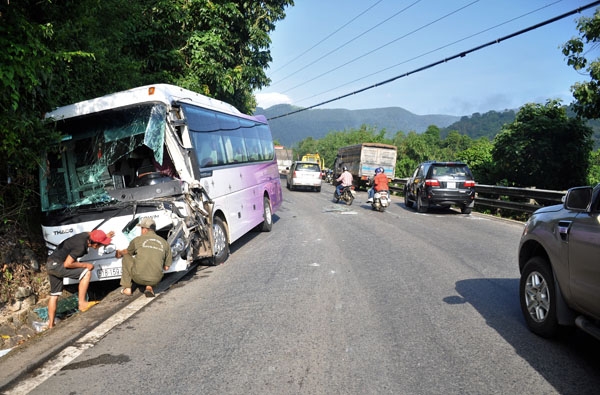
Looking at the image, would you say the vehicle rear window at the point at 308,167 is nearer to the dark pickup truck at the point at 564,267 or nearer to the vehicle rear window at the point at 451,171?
the vehicle rear window at the point at 451,171

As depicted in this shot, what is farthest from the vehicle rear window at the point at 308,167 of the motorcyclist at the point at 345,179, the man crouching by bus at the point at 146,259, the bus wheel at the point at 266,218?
the man crouching by bus at the point at 146,259

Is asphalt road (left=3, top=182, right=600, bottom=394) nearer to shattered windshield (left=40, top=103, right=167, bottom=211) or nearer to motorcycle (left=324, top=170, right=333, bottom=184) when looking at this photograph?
shattered windshield (left=40, top=103, right=167, bottom=211)

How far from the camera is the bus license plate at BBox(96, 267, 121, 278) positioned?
20.6 feet

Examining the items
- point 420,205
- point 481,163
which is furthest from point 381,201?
point 481,163

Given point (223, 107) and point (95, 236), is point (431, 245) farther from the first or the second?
point (95, 236)

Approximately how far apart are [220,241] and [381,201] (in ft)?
31.6

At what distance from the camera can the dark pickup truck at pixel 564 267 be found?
353 cm

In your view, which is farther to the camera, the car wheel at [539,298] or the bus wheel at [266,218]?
the bus wheel at [266,218]

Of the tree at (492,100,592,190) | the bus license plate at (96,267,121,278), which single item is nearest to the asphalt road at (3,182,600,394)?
the bus license plate at (96,267,121,278)

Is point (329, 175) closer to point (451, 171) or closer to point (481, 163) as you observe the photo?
point (481, 163)

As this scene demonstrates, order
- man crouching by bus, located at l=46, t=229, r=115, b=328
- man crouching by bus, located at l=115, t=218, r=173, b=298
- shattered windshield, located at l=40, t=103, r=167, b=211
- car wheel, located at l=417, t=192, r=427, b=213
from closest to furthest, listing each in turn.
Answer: man crouching by bus, located at l=115, t=218, r=173, b=298, man crouching by bus, located at l=46, t=229, r=115, b=328, shattered windshield, located at l=40, t=103, r=167, b=211, car wheel, located at l=417, t=192, r=427, b=213

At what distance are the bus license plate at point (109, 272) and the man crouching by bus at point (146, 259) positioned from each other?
33 centimetres

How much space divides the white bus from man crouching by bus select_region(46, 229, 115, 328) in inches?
10.6

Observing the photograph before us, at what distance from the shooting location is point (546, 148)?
62.7ft
